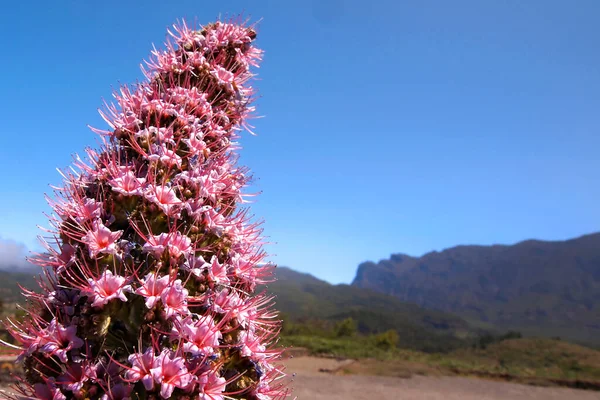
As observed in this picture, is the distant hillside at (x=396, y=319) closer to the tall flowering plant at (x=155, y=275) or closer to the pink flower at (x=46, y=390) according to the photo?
the tall flowering plant at (x=155, y=275)

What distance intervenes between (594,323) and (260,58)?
23252 cm

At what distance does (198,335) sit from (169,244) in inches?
19.9

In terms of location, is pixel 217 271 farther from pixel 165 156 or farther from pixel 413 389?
pixel 413 389

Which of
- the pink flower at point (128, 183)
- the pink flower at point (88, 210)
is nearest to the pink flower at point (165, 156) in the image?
the pink flower at point (128, 183)

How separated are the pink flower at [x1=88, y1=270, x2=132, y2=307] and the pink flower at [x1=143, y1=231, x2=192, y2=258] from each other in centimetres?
21

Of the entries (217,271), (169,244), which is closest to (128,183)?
(169,244)

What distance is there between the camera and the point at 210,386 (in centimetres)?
214

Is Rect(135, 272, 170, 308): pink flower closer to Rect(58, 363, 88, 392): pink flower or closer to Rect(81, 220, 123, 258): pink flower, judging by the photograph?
Rect(81, 220, 123, 258): pink flower

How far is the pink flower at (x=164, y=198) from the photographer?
238cm

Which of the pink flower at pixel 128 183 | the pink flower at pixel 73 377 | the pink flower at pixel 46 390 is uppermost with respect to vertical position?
the pink flower at pixel 128 183

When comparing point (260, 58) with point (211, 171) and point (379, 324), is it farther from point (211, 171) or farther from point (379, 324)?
point (379, 324)

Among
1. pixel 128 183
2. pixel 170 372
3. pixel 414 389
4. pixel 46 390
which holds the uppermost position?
pixel 128 183

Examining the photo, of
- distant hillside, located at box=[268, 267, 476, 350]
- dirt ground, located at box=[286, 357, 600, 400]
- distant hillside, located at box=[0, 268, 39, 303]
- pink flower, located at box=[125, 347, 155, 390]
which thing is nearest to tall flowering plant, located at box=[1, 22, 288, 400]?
pink flower, located at box=[125, 347, 155, 390]

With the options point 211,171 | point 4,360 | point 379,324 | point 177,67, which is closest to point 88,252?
point 211,171
